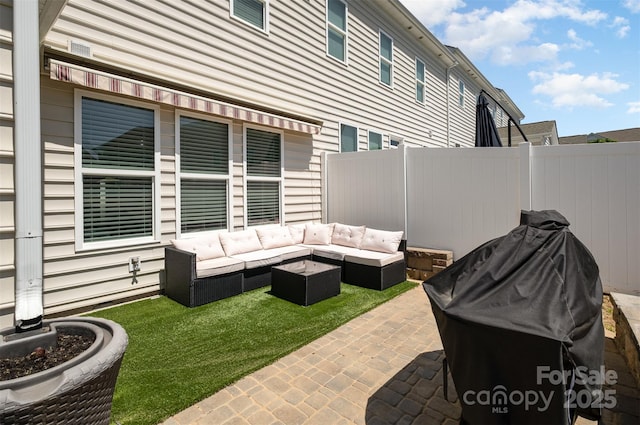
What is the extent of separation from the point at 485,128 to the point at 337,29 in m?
4.48

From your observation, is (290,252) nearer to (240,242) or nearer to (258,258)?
(258,258)

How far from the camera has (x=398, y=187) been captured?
675cm

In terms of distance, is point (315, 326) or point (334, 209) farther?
point (334, 209)

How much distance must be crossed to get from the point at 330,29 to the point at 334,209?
4.52m

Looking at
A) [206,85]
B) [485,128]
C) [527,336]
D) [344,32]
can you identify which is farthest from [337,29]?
[527,336]

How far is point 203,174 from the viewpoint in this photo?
217 inches

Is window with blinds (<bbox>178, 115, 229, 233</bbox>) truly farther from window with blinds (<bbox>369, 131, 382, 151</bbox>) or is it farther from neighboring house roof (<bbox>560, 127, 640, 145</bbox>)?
neighboring house roof (<bbox>560, 127, 640, 145</bbox>)

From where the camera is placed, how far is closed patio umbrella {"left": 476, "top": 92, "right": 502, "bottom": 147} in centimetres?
638

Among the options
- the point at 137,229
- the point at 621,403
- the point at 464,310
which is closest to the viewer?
the point at 464,310

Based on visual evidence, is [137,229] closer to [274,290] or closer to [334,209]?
[274,290]

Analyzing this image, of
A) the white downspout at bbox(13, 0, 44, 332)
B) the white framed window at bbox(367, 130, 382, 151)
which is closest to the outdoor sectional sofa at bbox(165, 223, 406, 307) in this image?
the white downspout at bbox(13, 0, 44, 332)

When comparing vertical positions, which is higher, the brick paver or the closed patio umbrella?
the closed patio umbrella

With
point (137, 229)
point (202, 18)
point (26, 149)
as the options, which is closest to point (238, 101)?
point (202, 18)

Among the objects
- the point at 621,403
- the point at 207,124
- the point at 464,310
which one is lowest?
the point at 621,403
